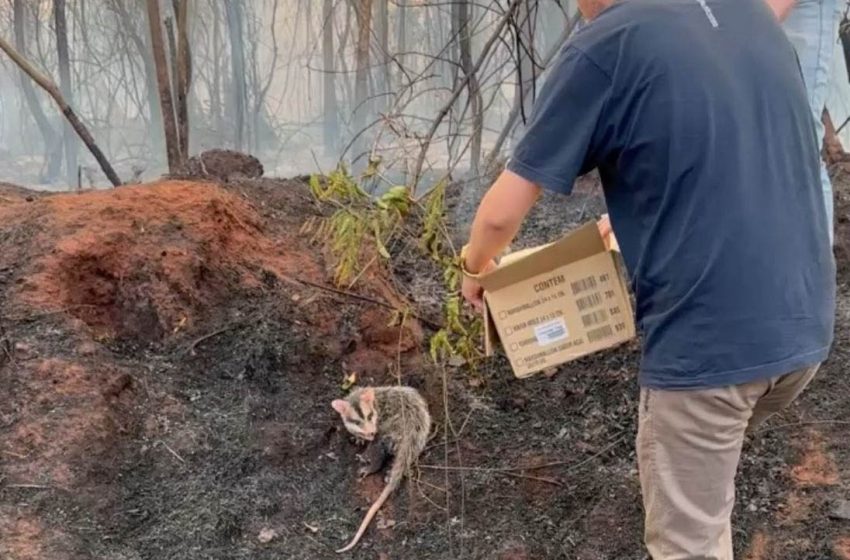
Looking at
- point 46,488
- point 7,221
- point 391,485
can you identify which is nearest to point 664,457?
point 391,485

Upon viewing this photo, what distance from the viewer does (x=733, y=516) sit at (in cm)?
279

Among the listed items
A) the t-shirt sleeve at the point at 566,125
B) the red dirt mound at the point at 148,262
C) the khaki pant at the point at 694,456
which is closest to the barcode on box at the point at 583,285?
the khaki pant at the point at 694,456

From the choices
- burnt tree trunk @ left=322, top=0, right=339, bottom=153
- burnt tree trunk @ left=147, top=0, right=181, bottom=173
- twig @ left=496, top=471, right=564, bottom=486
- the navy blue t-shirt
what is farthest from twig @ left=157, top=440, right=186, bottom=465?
burnt tree trunk @ left=322, top=0, right=339, bottom=153

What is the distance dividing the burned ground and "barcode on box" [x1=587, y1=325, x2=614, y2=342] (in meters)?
0.81

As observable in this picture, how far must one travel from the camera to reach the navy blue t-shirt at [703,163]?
5.72ft

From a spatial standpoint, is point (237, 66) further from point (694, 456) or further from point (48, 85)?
point (694, 456)

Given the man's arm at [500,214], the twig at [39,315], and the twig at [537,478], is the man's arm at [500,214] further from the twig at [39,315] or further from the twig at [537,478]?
the twig at [39,315]

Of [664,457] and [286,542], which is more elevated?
[664,457]

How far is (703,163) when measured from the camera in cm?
176

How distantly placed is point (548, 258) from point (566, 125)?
0.42 meters

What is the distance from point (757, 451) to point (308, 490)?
1358 mm

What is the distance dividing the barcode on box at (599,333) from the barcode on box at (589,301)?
56mm

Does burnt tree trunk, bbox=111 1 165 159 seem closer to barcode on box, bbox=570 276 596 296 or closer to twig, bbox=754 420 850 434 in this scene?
twig, bbox=754 420 850 434

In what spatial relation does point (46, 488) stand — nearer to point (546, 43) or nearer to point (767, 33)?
point (767, 33)
